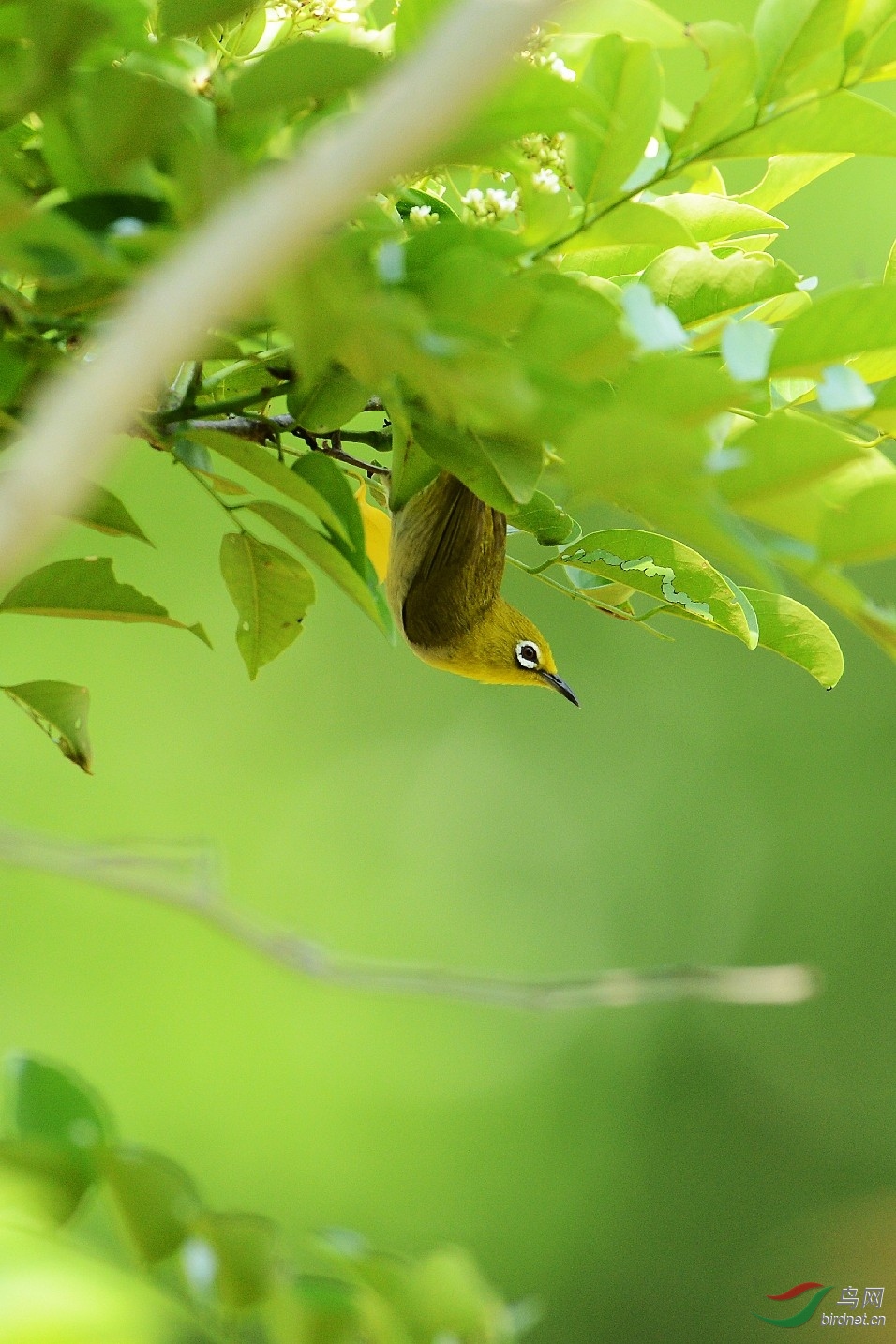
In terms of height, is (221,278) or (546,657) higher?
(221,278)

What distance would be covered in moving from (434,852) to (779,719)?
0.57 meters

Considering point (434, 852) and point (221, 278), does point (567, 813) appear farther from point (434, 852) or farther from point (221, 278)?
point (221, 278)

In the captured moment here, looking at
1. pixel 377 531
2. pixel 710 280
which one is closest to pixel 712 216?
pixel 710 280

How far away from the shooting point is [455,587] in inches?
13.4

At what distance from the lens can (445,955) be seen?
72.6 inches

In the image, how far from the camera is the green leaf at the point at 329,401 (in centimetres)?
24

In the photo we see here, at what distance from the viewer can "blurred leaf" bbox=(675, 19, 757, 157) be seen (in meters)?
0.21

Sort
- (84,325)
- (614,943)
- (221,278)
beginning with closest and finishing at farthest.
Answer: (221,278)
(84,325)
(614,943)

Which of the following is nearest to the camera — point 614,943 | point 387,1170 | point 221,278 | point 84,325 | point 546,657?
point 221,278

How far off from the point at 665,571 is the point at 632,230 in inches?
3.5

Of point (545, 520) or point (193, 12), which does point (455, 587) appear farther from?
point (193, 12)

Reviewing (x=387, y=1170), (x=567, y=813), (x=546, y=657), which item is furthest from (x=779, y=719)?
(x=546, y=657)

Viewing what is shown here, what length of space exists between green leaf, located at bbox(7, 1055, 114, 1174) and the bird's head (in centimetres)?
20

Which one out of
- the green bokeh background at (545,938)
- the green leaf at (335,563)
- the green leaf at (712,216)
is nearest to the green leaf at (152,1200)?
Result: the green leaf at (335,563)
